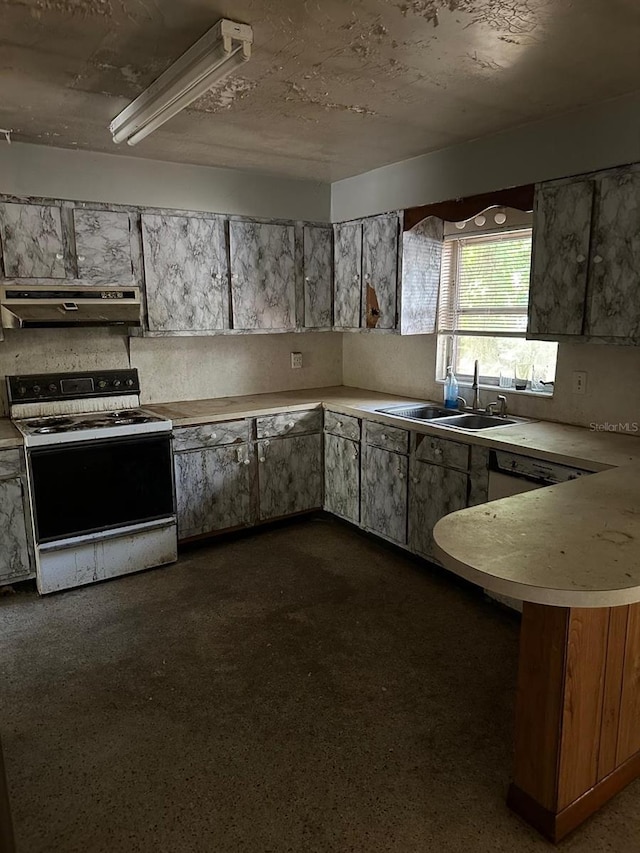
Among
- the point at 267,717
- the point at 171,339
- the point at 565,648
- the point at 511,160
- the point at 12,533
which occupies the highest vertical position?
the point at 511,160

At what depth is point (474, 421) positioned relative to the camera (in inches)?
147

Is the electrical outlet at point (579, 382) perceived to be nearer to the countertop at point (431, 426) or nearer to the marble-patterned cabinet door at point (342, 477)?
the countertop at point (431, 426)

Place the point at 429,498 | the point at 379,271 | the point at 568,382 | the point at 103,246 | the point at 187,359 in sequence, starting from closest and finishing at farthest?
the point at 568,382 → the point at 429,498 → the point at 103,246 → the point at 379,271 → the point at 187,359

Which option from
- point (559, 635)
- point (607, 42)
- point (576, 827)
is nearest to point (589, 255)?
point (607, 42)

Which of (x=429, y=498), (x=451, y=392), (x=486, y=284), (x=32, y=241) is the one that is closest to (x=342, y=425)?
(x=451, y=392)

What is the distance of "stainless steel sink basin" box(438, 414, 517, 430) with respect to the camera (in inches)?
142

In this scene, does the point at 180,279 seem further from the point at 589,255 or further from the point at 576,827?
the point at 576,827

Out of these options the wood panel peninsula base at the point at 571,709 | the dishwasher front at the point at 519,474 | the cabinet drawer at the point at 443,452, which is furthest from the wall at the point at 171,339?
the wood panel peninsula base at the point at 571,709

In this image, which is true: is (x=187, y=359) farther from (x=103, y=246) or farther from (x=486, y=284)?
(x=486, y=284)

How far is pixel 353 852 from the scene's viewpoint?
5.85 feet

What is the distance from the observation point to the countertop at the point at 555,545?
1455 millimetres

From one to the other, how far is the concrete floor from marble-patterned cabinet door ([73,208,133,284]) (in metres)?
1.87

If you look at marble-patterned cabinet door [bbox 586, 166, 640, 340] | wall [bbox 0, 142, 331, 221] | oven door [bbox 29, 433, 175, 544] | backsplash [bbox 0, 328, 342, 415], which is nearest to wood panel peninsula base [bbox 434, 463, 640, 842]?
marble-patterned cabinet door [bbox 586, 166, 640, 340]

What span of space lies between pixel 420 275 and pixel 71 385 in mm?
2419
